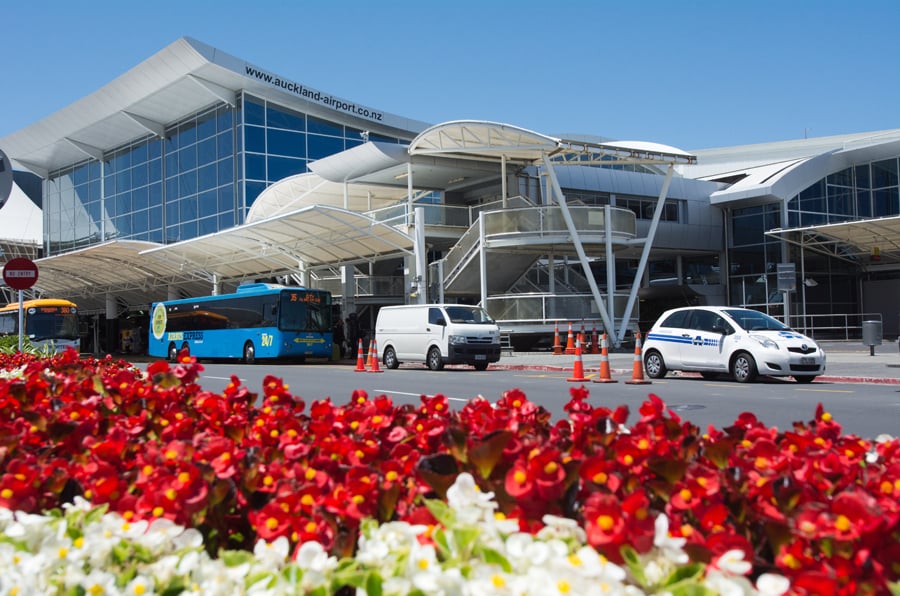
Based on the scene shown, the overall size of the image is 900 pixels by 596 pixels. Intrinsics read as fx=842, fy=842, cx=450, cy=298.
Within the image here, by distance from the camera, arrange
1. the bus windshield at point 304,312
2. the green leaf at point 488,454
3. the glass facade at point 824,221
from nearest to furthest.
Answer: the green leaf at point 488,454 < the bus windshield at point 304,312 < the glass facade at point 824,221

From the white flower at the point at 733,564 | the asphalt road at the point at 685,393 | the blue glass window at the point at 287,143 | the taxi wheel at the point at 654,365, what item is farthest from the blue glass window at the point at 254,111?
the white flower at the point at 733,564

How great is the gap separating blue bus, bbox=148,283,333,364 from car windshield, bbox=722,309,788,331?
671 inches

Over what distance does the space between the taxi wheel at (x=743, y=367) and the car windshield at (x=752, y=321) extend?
0.60 m

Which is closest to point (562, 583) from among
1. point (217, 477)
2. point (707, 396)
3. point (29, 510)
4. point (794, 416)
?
point (217, 477)

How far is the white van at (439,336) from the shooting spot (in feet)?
76.5

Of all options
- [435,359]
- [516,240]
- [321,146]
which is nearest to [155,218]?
[321,146]

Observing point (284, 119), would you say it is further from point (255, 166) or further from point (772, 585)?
point (772, 585)

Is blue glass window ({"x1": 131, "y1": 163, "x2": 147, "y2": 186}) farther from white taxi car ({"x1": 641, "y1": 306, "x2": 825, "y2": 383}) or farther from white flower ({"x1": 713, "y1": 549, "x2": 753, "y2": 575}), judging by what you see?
white flower ({"x1": 713, "y1": 549, "x2": 753, "y2": 575})

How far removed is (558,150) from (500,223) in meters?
3.38

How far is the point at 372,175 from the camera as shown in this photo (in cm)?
3597

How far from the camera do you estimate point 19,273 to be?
13.5 m

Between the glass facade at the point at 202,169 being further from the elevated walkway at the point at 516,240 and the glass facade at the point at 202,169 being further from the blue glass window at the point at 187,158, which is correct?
the elevated walkway at the point at 516,240

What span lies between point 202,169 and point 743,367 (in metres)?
40.6

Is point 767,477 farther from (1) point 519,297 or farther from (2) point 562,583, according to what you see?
(1) point 519,297
